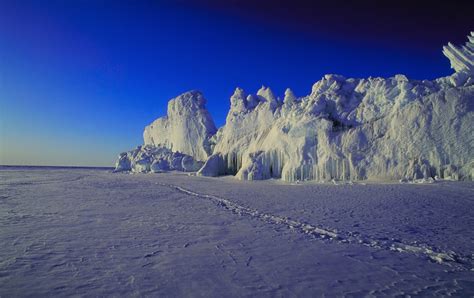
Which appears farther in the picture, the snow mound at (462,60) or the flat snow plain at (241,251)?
the snow mound at (462,60)

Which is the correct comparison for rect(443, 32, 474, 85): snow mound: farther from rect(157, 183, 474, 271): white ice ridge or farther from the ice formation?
the ice formation

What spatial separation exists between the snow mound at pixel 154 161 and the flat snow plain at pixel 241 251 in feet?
124

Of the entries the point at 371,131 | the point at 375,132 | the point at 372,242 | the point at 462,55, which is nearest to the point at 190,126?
the point at 371,131

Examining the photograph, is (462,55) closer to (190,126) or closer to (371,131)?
(371,131)

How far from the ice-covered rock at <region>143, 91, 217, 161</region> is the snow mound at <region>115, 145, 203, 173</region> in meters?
2.51

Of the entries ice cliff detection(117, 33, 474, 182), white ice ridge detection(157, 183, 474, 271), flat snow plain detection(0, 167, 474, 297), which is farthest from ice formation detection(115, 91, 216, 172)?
white ice ridge detection(157, 183, 474, 271)

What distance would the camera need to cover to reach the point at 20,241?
6668 mm

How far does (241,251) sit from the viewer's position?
19.8 ft

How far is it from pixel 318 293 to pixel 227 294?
1.18 meters

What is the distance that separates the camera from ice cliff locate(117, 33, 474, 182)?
61.9 ft

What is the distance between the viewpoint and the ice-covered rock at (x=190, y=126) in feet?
173

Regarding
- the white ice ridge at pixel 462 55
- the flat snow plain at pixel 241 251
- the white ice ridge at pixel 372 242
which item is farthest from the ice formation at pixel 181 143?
the white ice ridge at pixel 372 242

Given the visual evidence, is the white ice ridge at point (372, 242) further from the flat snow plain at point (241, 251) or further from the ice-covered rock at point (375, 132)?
the ice-covered rock at point (375, 132)

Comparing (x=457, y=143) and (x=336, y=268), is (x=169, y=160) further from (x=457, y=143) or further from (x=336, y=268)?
(x=336, y=268)
